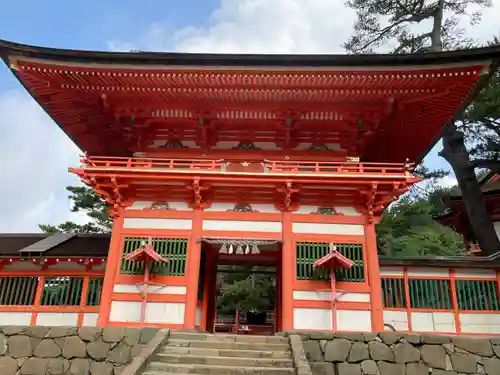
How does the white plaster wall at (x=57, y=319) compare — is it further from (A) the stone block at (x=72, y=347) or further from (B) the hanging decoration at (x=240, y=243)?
(B) the hanging decoration at (x=240, y=243)

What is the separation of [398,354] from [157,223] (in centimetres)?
640

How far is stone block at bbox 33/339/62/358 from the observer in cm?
852

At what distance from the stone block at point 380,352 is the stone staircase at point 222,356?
1750 millimetres

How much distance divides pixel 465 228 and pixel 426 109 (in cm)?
1110

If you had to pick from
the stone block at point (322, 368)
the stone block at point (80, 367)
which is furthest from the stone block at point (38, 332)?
the stone block at point (322, 368)

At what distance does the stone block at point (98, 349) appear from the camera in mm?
8344

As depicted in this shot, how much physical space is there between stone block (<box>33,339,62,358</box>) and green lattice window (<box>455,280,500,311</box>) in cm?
998

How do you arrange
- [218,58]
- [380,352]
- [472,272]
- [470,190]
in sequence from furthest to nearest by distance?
1. [470,190]
2. [472,272]
3. [218,58]
4. [380,352]

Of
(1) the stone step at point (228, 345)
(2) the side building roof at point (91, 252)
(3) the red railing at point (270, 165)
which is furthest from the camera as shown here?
(2) the side building roof at point (91, 252)

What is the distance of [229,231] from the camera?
1045 centimetres

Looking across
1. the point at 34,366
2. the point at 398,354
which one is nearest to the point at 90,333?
the point at 34,366

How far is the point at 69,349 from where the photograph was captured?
335 inches

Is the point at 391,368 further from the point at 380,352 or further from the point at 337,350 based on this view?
the point at 337,350

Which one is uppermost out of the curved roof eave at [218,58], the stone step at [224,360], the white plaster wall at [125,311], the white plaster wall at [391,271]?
the curved roof eave at [218,58]
